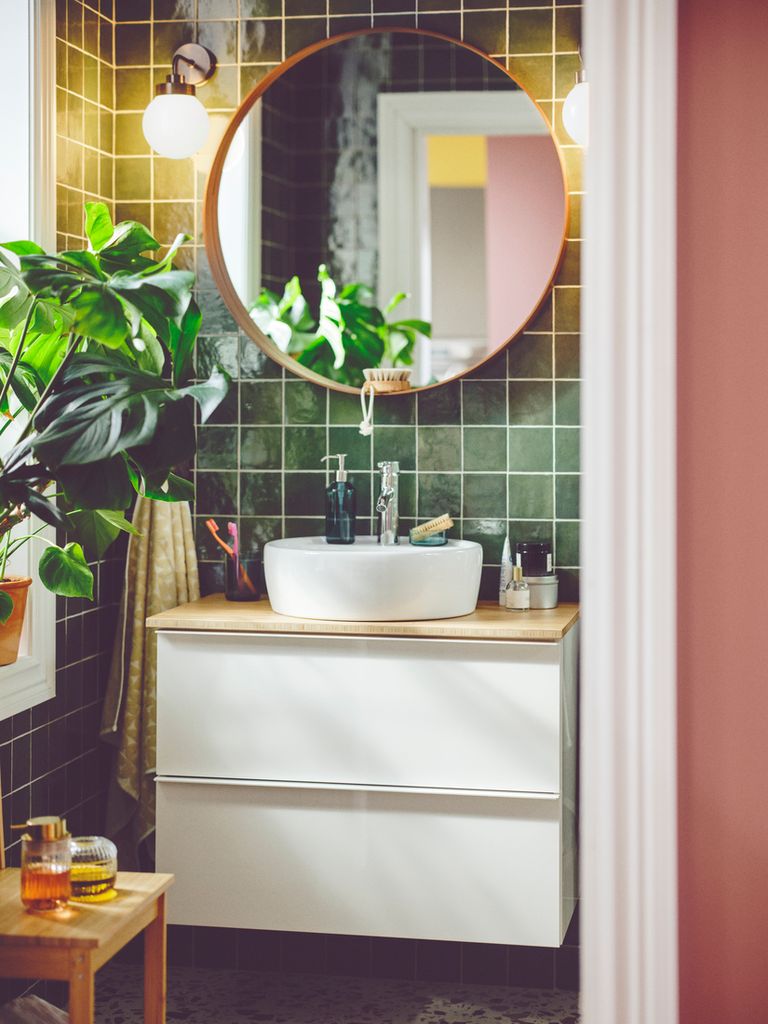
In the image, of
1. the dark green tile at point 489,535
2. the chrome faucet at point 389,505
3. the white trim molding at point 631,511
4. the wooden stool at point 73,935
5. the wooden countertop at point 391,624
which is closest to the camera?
the white trim molding at point 631,511

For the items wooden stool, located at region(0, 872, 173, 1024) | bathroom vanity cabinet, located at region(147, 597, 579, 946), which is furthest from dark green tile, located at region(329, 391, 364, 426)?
wooden stool, located at region(0, 872, 173, 1024)

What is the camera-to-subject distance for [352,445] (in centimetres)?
278

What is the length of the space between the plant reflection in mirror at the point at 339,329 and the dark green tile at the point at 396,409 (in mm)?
85

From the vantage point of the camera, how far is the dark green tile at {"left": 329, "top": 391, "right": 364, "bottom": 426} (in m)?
2.77

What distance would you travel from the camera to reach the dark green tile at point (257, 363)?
2.79 m

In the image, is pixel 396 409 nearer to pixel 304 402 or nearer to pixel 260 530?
pixel 304 402

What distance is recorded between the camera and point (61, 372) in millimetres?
1859

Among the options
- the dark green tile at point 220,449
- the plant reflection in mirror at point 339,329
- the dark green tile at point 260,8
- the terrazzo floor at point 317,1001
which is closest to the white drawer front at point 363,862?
the terrazzo floor at point 317,1001

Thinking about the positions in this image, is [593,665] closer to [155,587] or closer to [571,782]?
[571,782]

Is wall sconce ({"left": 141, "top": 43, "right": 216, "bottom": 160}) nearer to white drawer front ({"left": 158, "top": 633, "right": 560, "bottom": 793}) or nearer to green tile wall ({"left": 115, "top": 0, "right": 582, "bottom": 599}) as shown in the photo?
green tile wall ({"left": 115, "top": 0, "right": 582, "bottom": 599})

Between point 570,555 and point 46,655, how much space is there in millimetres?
1191

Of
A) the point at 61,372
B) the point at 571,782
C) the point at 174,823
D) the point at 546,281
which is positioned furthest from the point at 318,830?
the point at 546,281

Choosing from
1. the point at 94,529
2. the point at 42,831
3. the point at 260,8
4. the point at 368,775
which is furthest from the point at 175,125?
the point at 42,831

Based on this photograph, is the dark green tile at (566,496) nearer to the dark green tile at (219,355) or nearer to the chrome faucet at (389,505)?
the chrome faucet at (389,505)
